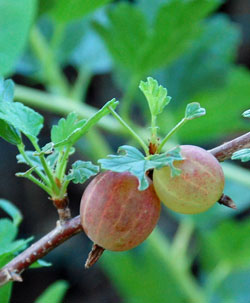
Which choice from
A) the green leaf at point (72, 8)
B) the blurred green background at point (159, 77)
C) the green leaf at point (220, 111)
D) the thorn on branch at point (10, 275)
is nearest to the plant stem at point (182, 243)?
the blurred green background at point (159, 77)

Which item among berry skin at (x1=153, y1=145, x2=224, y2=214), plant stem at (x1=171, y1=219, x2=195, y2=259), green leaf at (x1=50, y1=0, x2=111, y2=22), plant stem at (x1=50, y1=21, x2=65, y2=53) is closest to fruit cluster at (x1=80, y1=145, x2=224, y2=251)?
berry skin at (x1=153, y1=145, x2=224, y2=214)

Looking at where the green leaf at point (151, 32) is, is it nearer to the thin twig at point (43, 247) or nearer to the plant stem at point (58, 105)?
the plant stem at point (58, 105)

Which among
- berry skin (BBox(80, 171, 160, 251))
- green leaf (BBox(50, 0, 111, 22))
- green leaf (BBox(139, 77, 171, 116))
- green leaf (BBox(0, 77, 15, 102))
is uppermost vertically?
green leaf (BBox(0, 77, 15, 102))

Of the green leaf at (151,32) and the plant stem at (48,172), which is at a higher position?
the plant stem at (48,172)

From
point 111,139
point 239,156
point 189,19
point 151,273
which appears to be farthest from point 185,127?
point 111,139

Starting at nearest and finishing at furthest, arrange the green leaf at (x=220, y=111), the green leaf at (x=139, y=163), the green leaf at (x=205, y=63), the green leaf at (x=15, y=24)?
the green leaf at (x=139, y=163), the green leaf at (x=15, y=24), the green leaf at (x=220, y=111), the green leaf at (x=205, y=63)

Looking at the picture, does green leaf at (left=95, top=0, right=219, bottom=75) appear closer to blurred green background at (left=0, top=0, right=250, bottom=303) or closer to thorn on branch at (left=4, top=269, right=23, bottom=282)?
blurred green background at (left=0, top=0, right=250, bottom=303)
